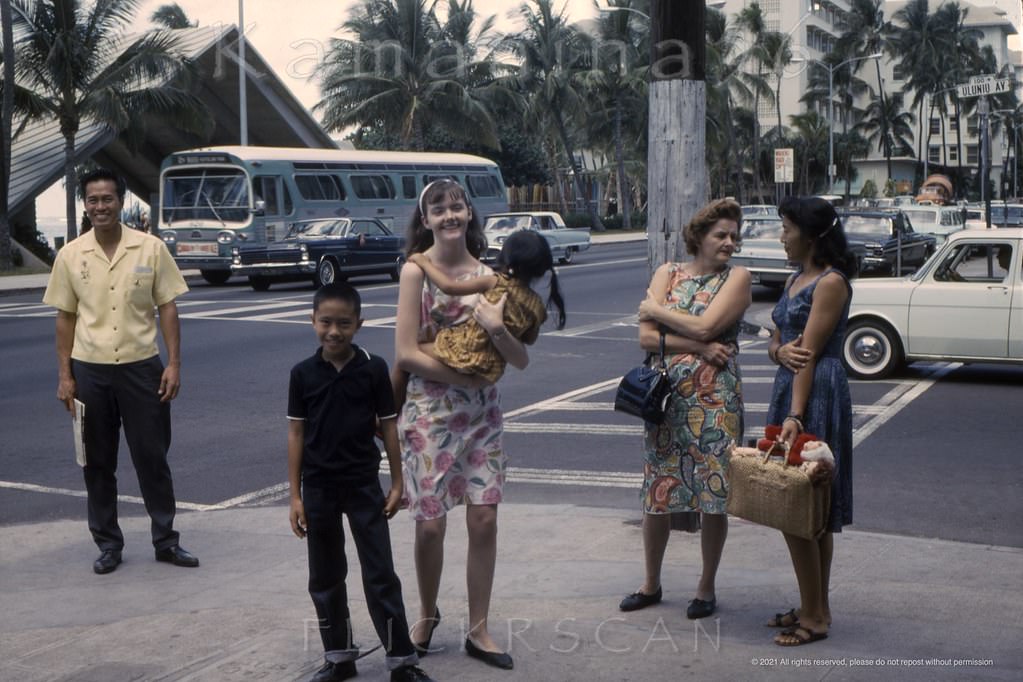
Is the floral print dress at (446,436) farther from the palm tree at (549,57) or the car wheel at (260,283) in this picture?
the palm tree at (549,57)

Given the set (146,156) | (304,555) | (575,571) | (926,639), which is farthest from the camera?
(146,156)

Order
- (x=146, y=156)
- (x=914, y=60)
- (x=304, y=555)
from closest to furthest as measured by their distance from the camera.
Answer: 1. (x=304, y=555)
2. (x=146, y=156)
3. (x=914, y=60)

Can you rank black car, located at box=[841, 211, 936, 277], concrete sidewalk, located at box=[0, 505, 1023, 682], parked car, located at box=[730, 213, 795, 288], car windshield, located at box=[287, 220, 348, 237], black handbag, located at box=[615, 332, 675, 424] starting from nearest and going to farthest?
concrete sidewalk, located at box=[0, 505, 1023, 682], black handbag, located at box=[615, 332, 675, 424], parked car, located at box=[730, 213, 795, 288], black car, located at box=[841, 211, 936, 277], car windshield, located at box=[287, 220, 348, 237]

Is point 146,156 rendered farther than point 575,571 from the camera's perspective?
Yes

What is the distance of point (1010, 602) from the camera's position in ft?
18.5

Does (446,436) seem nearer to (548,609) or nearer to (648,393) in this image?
(648,393)

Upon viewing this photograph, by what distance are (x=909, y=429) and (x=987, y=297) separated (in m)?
3.00

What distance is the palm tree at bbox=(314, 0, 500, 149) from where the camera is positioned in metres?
46.3

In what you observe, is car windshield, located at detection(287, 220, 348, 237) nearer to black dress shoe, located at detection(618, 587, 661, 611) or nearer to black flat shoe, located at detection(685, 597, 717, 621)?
black dress shoe, located at detection(618, 587, 661, 611)

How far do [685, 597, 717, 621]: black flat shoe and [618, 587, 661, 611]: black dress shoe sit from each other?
158mm

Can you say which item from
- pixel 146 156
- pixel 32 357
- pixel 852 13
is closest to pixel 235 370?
pixel 32 357

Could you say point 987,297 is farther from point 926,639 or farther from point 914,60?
point 914,60

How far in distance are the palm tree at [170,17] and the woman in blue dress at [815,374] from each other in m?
59.0

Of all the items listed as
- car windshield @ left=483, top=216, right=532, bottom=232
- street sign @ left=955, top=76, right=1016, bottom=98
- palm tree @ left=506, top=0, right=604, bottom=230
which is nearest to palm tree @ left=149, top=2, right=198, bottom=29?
palm tree @ left=506, top=0, right=604, bottom=230
